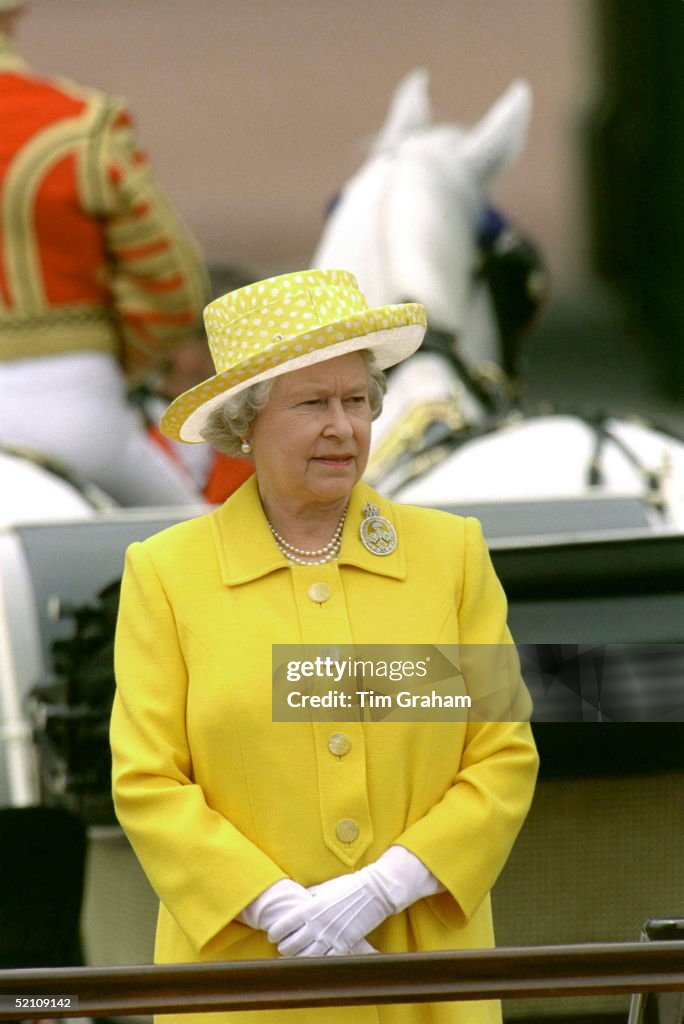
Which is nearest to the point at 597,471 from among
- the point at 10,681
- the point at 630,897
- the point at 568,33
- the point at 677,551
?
the point at 677,551

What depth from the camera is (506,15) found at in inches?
186

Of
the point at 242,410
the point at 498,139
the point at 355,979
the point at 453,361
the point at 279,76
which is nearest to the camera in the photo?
the point at 355,979

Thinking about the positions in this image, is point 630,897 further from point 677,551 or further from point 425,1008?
point 425,1008

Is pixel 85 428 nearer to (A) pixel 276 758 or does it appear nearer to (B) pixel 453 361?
(B) pixel 453 361

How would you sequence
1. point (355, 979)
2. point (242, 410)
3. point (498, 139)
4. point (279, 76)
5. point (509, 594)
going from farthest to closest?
point (279, 76)
point (498, 139)
point (509, 594)
point (242, 410)
point (355, 979)

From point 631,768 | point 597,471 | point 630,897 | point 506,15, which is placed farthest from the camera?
point 506,15

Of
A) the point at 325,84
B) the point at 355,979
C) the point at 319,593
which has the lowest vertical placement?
the point at 355,979

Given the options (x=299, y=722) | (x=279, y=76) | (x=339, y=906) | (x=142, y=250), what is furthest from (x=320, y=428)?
(x=279, y=76)

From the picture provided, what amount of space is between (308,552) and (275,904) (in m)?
0.28

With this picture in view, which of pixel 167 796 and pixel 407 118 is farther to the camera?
pixel 407 118

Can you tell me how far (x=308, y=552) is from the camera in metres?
1.33

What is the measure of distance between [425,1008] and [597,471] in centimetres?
113

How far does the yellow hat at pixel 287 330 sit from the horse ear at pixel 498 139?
181cm

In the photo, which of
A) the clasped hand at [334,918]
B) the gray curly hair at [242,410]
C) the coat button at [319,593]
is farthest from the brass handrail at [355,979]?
the gray curly hair at [242,410]
